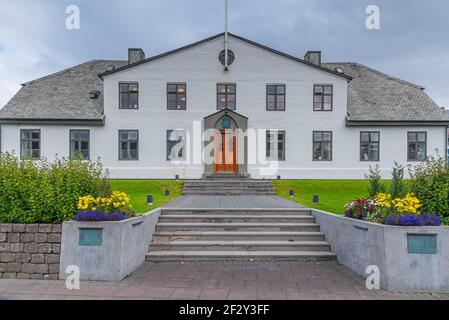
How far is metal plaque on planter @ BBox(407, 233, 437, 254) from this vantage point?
5398 mm

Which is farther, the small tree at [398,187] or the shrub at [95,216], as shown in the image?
the small tree at [398,187]

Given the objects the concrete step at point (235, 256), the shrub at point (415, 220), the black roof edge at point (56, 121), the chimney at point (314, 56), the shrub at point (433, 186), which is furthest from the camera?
the chimney at point (314, 56)

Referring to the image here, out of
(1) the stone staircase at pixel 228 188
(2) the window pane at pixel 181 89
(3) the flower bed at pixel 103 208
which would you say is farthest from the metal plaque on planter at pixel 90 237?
(2) the window pane at pixel 181 89

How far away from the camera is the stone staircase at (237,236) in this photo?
7270mm

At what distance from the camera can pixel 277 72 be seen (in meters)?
21.0

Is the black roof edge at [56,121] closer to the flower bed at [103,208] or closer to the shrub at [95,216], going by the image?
the flower bed at [103,208]

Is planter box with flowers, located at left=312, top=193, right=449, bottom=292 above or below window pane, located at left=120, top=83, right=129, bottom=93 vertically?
below

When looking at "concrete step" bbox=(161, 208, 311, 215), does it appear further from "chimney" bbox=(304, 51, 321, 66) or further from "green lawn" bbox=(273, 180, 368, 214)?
"chimney" bbox=(304, 51, 321, 66)

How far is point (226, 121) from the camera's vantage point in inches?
813

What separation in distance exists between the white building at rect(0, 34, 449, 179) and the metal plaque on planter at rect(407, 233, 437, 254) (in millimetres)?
15397

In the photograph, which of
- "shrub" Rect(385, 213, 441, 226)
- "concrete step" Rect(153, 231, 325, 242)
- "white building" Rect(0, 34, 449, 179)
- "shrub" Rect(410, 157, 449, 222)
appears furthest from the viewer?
"white building" Rect(0, 34, 449, 179)

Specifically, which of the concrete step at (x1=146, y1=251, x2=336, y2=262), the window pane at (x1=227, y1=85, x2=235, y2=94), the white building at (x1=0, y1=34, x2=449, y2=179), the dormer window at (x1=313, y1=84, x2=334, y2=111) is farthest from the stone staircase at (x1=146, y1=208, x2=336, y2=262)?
the dormer window at (x1=313, y1=84, x2=334, y2=111)

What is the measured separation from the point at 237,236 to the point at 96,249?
3.51 metres
